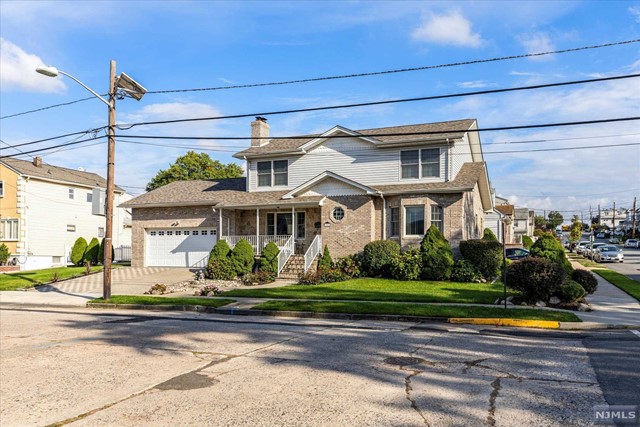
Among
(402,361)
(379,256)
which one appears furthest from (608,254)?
(402,361)

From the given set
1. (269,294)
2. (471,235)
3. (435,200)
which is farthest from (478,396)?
(471,235)

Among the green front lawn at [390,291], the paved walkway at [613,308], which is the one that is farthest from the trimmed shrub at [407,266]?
the paved walkway at [613,308]

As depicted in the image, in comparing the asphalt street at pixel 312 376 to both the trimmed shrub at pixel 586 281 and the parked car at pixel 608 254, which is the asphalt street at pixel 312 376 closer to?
the trimmed shrub at pixel 586 281

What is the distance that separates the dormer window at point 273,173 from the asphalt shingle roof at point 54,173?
20437mm

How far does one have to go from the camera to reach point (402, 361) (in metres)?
8.11

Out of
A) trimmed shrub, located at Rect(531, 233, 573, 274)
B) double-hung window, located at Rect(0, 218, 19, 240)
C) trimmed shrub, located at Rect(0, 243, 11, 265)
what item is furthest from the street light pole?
double-hung window, located at Rect(0, 218, 19, 240)

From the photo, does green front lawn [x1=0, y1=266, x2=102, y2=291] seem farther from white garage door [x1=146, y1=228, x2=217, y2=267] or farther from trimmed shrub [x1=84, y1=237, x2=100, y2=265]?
trimmed shrub [x1=84, y1=237, x2=100, y2=265]

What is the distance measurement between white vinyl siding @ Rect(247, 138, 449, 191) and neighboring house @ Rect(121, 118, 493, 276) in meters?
0.05

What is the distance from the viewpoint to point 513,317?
1310cm

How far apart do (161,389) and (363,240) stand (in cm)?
1857

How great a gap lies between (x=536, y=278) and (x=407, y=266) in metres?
7.97

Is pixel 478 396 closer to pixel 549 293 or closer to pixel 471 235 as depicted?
pixel 549 293

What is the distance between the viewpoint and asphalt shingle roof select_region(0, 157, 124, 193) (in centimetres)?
3936

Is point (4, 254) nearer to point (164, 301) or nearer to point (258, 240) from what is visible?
point (258, 240)
